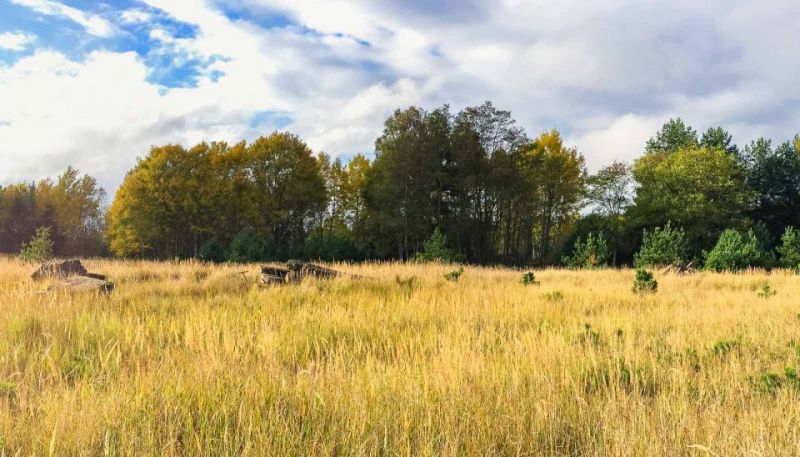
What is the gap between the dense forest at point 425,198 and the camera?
35.7 metres

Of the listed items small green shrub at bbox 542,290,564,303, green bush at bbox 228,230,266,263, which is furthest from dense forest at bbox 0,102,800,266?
small green shrub at bbox 542,290,564,303

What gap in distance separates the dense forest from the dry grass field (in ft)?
85.7

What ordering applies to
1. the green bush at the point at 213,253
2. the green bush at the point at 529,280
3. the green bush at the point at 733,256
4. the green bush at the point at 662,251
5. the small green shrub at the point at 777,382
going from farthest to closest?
1. the green bush at the point at 213,253
2. the green bush at the point at 662,251
3. the green bush at the point at 733,256
4. the green bush at the point at 529,280
5. the small green shrub at the point at 777,382

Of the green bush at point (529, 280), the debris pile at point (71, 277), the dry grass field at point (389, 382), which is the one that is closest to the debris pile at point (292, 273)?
the dry grass field at point (389, 382)

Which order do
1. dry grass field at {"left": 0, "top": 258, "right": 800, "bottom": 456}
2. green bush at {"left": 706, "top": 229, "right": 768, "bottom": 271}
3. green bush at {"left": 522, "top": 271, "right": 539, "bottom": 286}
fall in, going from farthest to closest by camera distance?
green bush at {"left": 706, "top": 229, "right": 768, "bottom": 271} < green bush at {"left": 522, "top": 271, "right": 539, "bottom": 286} < dry grass field at {"left": 0, "top": 258, "right": 800, "bottom": 456}

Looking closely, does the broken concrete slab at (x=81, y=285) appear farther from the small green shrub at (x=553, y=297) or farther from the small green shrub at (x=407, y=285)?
the small green shrub at (x=553, y=297)

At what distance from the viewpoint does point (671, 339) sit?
573cm

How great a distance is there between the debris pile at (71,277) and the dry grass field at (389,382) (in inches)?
39.2

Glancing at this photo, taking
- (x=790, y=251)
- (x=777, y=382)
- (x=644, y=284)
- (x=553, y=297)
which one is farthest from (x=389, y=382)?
(x=790, y=251)

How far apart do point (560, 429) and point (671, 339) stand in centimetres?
342

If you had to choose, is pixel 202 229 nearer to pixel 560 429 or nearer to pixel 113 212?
pixel 113 212

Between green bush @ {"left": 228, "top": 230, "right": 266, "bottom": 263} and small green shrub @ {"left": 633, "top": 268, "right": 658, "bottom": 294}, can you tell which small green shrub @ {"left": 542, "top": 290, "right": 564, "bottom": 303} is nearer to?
small green shrub @ {"left": 633, "top": 268, "right": 658, "bottom": 294}

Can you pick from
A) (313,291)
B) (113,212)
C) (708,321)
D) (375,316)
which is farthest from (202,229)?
(708,321)

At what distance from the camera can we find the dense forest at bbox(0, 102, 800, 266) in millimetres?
35719
